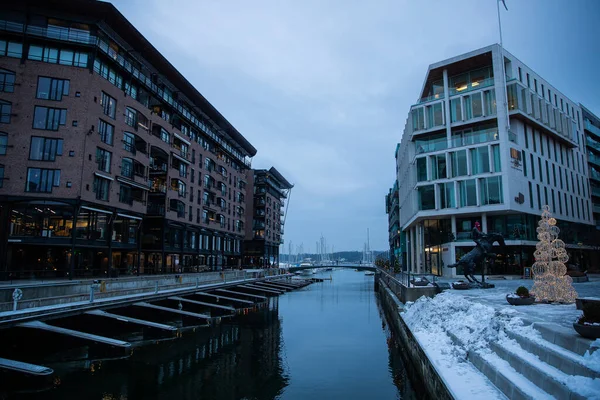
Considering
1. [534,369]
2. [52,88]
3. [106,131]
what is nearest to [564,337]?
[534,369]

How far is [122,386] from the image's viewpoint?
55.1ft

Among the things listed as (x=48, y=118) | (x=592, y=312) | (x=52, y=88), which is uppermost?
(x=52, y=88)

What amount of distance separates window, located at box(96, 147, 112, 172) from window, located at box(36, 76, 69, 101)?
6186 mm

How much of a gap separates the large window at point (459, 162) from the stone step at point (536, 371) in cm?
4411

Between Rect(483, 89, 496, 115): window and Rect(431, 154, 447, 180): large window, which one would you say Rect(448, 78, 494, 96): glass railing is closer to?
Rect(483, 89, 496, 115): window

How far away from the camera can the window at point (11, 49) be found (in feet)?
124

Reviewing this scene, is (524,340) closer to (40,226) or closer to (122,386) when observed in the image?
(122,386)

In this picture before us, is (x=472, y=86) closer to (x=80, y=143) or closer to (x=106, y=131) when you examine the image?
(x=106, y=131)

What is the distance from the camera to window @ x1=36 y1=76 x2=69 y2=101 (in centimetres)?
3812

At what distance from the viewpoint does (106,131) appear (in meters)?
42.4

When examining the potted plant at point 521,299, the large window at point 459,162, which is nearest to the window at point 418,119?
the large window at point 459,162

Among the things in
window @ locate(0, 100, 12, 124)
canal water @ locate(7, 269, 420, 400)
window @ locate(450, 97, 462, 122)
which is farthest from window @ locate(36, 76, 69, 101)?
window @ locate(450, 97, 462, 122)

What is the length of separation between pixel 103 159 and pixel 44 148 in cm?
559

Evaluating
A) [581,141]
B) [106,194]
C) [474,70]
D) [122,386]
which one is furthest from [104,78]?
[581,141]
